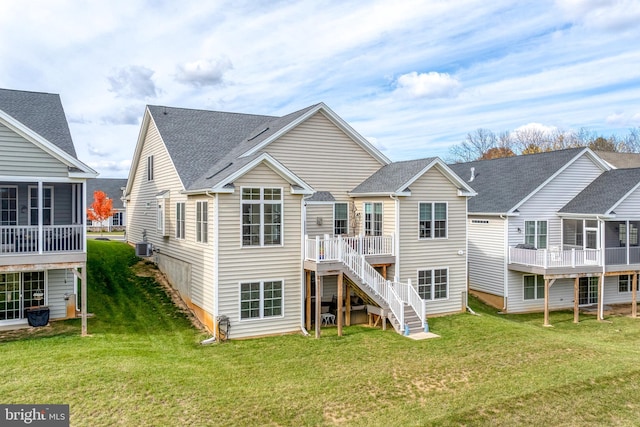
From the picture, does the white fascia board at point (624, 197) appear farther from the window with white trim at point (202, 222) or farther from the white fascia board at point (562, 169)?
the window with white trim at point (202, 222)

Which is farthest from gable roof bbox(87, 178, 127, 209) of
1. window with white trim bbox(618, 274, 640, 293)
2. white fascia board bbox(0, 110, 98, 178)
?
window with white trim bbox(618, 274, 640, 293)

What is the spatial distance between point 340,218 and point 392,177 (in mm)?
2743

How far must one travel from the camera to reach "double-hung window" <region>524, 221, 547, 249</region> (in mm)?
22781

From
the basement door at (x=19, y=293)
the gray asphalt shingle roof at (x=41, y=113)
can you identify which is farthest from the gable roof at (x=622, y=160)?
the basement door at (x=19, y=293)

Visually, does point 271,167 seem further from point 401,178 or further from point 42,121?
point 42,121

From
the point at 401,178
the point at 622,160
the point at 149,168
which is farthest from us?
the point at 622,160

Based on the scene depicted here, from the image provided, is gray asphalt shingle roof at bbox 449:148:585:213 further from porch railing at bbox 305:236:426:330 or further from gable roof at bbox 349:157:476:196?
porch railing at bbox 305:236:426:330

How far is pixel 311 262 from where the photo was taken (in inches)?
649

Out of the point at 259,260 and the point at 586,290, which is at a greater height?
the point at 259,260

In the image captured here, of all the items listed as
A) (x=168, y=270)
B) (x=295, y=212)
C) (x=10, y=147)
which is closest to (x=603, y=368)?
(x=295, y=212)

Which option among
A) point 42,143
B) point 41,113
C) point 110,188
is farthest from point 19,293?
point 110,188

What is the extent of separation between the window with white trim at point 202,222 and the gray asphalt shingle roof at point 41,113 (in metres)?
4.44

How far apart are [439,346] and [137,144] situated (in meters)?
18.3

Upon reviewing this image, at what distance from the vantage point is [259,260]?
16.2 metres
